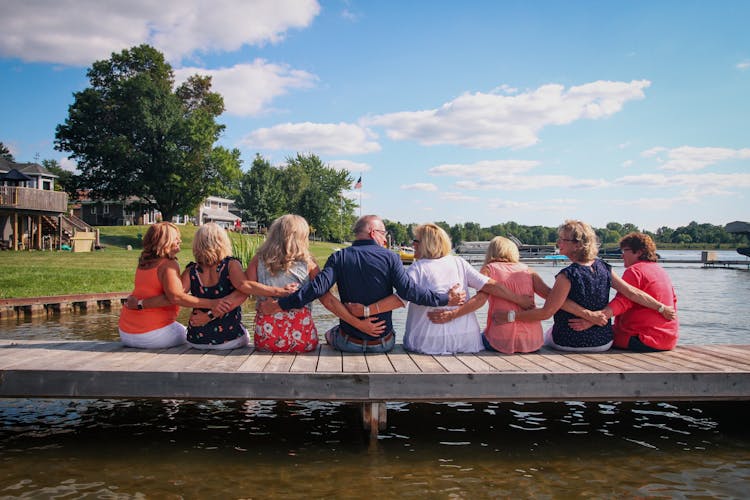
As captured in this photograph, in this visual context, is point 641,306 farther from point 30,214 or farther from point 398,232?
point 398,232

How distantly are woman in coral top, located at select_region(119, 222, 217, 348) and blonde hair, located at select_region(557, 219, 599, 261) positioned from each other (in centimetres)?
371

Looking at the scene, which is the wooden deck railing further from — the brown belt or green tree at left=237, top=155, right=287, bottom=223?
green tree at left=237, top=155, right=287, bottom=223

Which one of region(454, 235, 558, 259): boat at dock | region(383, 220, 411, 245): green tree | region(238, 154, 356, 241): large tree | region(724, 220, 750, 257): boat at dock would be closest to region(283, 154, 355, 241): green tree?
region(238, 154, 356, 241): large tree

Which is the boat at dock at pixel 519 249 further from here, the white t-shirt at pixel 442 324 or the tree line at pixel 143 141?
the white t-shirt at pixel 442 324

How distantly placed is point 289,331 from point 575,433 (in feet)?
10.8

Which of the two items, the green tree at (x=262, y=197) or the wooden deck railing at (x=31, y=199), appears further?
the green tree at (x=262, y=197)

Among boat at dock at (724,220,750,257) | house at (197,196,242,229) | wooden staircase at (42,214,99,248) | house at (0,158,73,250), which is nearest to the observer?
house at (0,158,73,250)

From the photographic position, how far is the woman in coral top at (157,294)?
5.57m

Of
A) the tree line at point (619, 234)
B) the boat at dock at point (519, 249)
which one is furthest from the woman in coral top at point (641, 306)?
the tree line at point (619, 234)

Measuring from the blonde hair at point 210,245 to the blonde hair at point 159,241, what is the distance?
0.26 metres

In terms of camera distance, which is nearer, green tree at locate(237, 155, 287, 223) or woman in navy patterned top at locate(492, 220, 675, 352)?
woman in navy patterned top at locate(492, 220, 675, 352)

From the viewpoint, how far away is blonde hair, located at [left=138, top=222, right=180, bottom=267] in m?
5.61

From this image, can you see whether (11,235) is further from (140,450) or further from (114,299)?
(140,450)

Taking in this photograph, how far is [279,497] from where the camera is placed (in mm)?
4445
